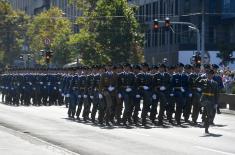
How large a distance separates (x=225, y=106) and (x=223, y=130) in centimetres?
1210

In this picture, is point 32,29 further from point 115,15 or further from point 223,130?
point 223,130

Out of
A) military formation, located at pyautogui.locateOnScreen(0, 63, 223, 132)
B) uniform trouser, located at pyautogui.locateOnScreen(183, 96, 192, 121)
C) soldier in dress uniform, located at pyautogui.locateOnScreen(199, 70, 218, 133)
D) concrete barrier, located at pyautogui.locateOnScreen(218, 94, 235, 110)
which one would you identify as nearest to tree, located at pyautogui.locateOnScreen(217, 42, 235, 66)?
concrete barrier, located at pyautogui.locateOnScreen(218, 94, 235, 110)

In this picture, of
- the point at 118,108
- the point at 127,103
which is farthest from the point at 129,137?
the point at 118,108

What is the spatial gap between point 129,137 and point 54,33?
63.6 metres

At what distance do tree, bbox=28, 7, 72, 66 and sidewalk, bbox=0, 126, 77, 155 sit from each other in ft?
185

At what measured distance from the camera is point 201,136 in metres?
20.4

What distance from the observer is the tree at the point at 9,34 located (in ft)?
307

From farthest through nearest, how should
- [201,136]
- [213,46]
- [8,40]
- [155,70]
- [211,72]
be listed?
1. [8,40]
2. [213,46]
3. [155,70]
4. [211,72]
5. [201,136]

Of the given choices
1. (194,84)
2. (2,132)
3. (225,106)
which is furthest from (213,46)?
(2,132)

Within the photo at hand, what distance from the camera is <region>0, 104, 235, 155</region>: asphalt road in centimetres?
1675

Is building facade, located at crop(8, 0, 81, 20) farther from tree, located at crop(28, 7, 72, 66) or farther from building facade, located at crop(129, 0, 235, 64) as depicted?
building facade, located at crop(129, 0, 235, 64)

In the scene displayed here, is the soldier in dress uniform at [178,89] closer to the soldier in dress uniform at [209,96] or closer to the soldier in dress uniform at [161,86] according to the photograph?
the soldier in dress uniform at [161,86]

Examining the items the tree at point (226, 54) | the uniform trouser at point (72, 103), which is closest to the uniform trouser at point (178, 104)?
the uniform trouser at point (72, 103)

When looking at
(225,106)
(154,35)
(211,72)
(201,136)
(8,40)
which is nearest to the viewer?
(201,136)
